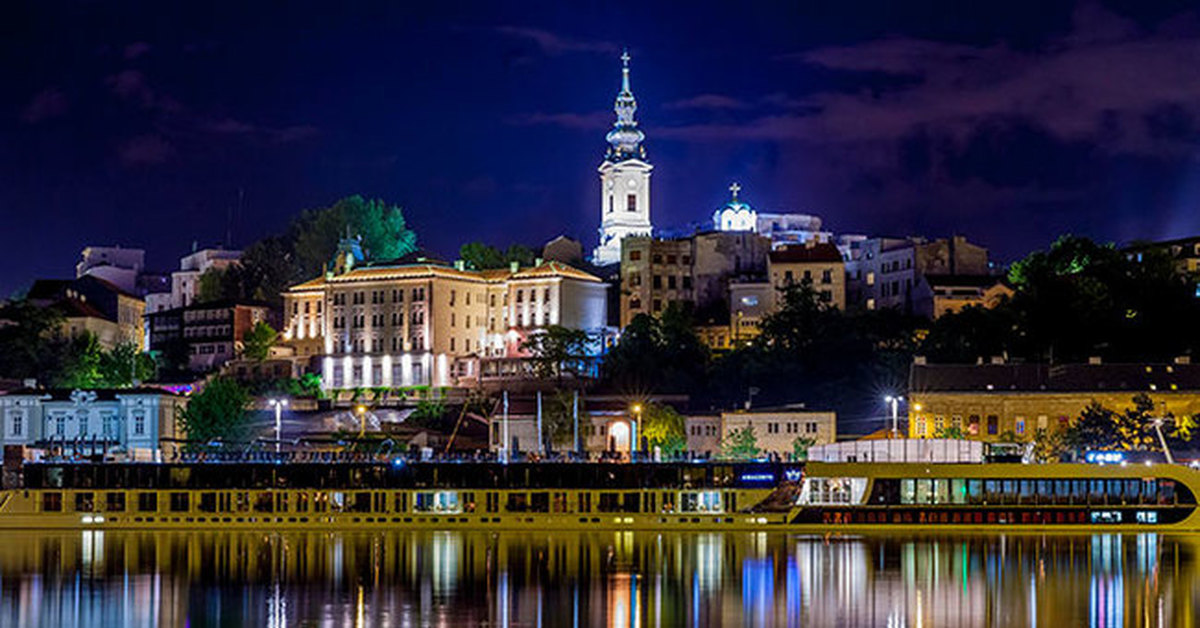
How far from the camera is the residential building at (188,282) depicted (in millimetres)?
143000

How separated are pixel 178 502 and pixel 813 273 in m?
57.7

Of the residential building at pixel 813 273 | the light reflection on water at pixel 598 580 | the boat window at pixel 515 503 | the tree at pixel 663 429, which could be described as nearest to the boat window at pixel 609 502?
the boat window at pixel 515 503

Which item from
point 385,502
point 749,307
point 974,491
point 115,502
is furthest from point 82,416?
point 974,491

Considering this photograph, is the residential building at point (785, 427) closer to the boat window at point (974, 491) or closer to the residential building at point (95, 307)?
the boat window at point (974, 491)

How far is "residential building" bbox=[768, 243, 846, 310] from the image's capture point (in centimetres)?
11356

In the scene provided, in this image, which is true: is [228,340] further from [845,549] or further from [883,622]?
[883,622]

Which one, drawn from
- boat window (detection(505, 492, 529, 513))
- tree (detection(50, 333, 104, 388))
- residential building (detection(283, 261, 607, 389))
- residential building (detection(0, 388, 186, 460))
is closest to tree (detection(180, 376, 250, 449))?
residential building (detection(0, 388, 186, 460))

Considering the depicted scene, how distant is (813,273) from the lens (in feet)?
374

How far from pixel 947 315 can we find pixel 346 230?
4974 cm

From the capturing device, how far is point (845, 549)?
5434cm

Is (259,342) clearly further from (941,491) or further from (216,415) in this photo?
(941,491)

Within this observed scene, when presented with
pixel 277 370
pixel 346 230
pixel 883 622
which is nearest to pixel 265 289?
pixel 346 230

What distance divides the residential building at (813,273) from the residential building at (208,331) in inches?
1268

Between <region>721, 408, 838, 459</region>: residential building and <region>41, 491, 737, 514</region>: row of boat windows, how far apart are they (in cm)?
2592
